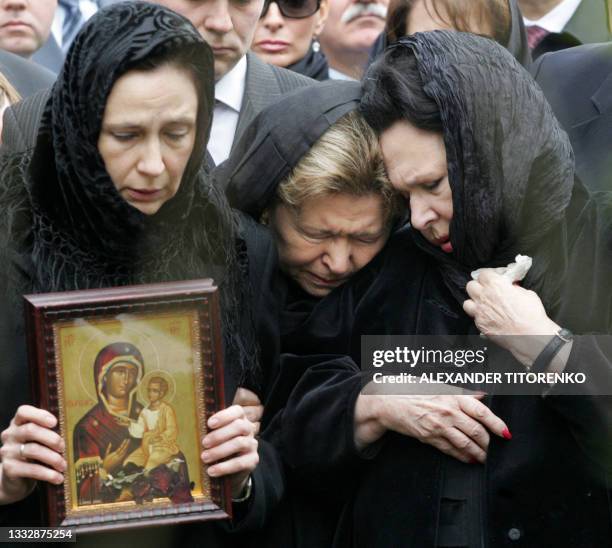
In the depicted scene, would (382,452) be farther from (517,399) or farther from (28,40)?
(28,40)

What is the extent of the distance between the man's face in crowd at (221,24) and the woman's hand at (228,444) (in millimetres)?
1398

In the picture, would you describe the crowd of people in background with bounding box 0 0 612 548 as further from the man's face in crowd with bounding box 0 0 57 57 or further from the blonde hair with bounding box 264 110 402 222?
the man's face in crowd with bounding box 0 0 57 57

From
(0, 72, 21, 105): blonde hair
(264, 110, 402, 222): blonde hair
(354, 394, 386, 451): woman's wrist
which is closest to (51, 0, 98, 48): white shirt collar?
(0, 72, 21, 105): blonde hair

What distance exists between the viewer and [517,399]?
3.28 metres

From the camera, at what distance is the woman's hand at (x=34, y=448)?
287cm

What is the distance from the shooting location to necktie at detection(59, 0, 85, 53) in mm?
5781

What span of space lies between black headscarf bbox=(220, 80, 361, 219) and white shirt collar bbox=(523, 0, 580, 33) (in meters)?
1.78

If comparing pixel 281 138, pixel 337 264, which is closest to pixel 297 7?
pixel 281 138

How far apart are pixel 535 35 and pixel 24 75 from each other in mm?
1795

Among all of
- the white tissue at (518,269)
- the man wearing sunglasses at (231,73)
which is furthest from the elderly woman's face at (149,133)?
the man wearing sunglasses at (231,73)

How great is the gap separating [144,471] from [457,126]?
39.5 inches

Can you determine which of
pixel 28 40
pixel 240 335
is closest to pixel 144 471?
pixel 240 335

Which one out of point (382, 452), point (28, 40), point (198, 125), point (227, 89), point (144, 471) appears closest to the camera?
point (144, 471)

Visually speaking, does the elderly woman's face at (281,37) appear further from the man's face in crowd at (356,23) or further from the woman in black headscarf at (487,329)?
the woman in black headscarf at (487,329)
